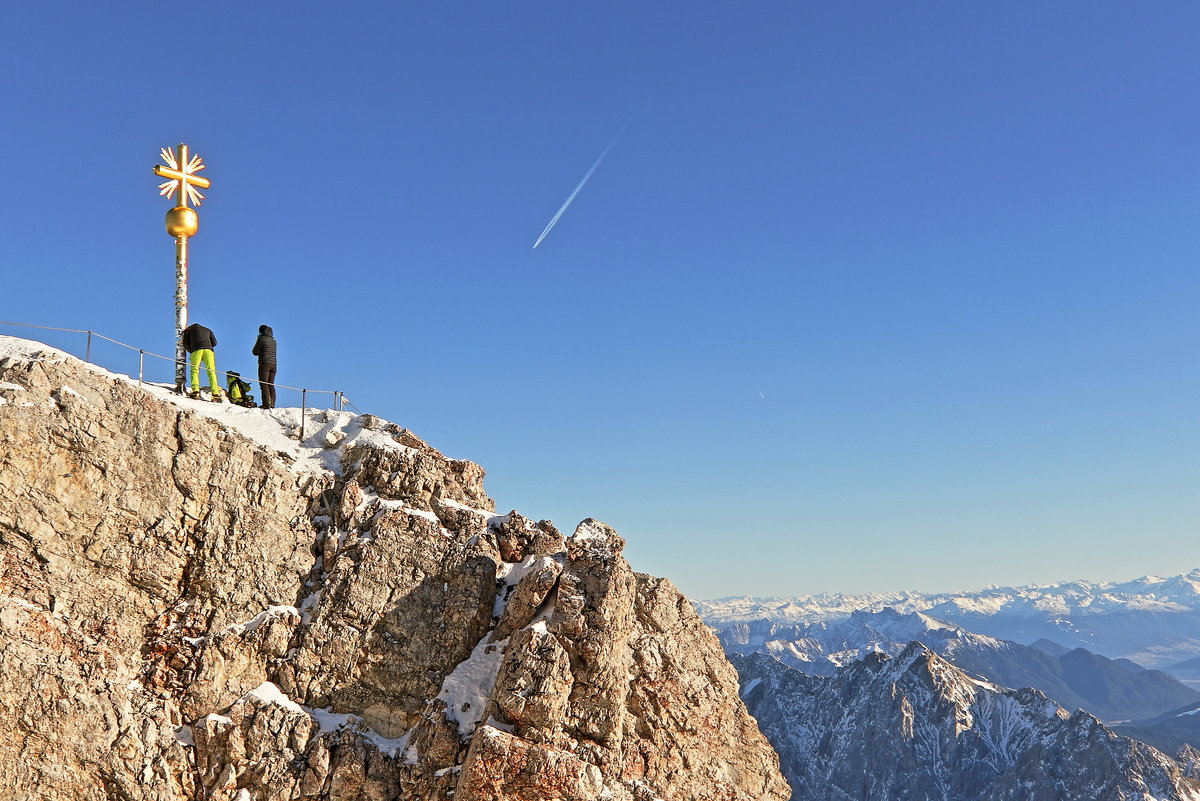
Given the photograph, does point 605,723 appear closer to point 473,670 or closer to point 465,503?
point 473,670

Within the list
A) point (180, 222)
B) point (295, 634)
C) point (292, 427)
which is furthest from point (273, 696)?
point (180, 222)

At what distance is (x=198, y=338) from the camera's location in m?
33.2

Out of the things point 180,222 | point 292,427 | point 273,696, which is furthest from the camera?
point 180,222

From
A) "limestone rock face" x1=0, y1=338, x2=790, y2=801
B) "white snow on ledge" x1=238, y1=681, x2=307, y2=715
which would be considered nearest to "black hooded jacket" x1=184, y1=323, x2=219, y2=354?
"limestone rock face" x1=0, y1=338, x2=790, y2=801

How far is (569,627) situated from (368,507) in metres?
8.74

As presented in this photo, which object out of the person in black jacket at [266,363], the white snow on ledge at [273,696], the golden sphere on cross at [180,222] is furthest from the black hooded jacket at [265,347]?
the white snow on ledge at [273,696]

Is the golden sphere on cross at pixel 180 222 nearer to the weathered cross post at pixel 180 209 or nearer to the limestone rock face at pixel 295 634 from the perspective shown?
the weathered cross post at pixel 180 209

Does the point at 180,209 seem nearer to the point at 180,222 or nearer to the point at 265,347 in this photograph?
the point at 180,222

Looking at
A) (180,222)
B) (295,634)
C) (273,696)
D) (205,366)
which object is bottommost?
(273,696)

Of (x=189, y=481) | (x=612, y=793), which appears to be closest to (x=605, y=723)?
(x=612, y=793)

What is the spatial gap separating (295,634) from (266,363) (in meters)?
12.0

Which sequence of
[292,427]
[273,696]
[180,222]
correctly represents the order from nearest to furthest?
[273,696] → [292,427] → [180,222]

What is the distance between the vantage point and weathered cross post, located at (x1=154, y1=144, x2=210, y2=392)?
35250 mm

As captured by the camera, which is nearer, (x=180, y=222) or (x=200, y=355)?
(x=200, y=355)
